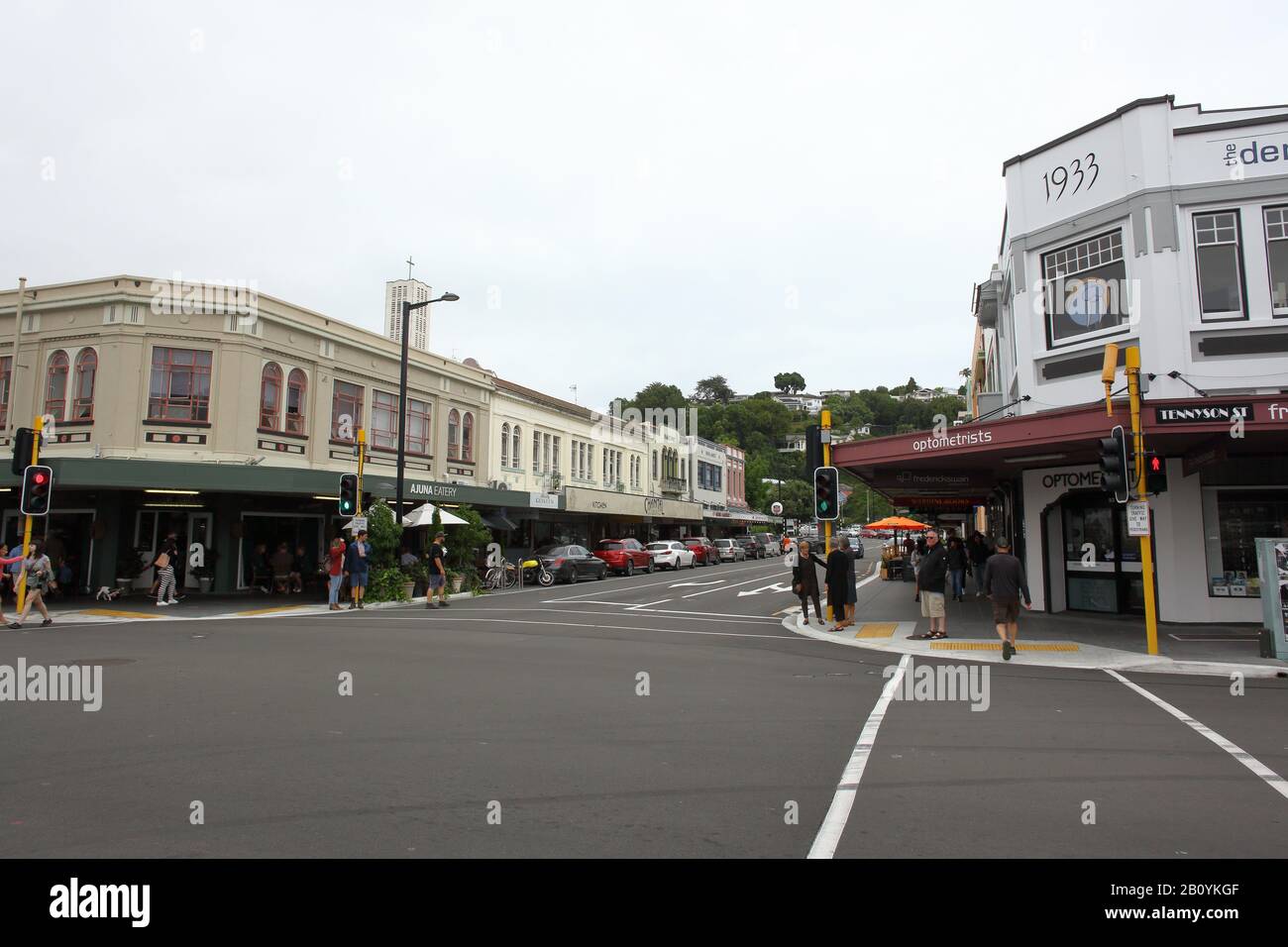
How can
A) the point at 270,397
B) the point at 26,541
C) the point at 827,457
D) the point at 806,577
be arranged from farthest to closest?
the point at 270,397
the point at 827,457
the point at 806,577
the point at 26,541

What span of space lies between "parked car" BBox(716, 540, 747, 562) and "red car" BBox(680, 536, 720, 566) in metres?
1.42

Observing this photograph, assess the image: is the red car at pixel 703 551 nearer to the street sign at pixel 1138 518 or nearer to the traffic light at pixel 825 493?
the traffic light at pixel 825 493

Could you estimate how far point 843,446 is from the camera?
18547mm

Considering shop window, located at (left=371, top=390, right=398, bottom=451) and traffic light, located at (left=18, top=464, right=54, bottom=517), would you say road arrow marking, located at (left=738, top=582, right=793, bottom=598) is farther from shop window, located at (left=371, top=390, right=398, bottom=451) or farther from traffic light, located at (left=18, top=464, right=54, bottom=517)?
traffic light, located at (left=18, top=464, right=54, bottom=517)

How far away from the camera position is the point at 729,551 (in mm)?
50469

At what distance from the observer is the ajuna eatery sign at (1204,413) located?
43.0 ft

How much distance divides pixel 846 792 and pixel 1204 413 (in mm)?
11232

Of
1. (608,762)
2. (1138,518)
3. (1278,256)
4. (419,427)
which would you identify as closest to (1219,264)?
(1278,256)

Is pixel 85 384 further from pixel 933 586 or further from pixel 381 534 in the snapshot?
pixel 933 586

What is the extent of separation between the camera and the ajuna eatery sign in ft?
43.0

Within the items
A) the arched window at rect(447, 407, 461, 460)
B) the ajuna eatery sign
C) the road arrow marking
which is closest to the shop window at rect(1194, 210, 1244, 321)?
the ajuna eatery sign

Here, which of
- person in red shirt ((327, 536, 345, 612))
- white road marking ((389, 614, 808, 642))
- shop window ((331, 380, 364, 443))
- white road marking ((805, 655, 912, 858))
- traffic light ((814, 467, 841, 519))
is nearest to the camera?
white road marking ((805, 655, 912, 858))

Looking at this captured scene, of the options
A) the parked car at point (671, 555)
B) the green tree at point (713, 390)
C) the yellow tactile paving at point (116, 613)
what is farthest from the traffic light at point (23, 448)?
the green tree at point (713, 390)
